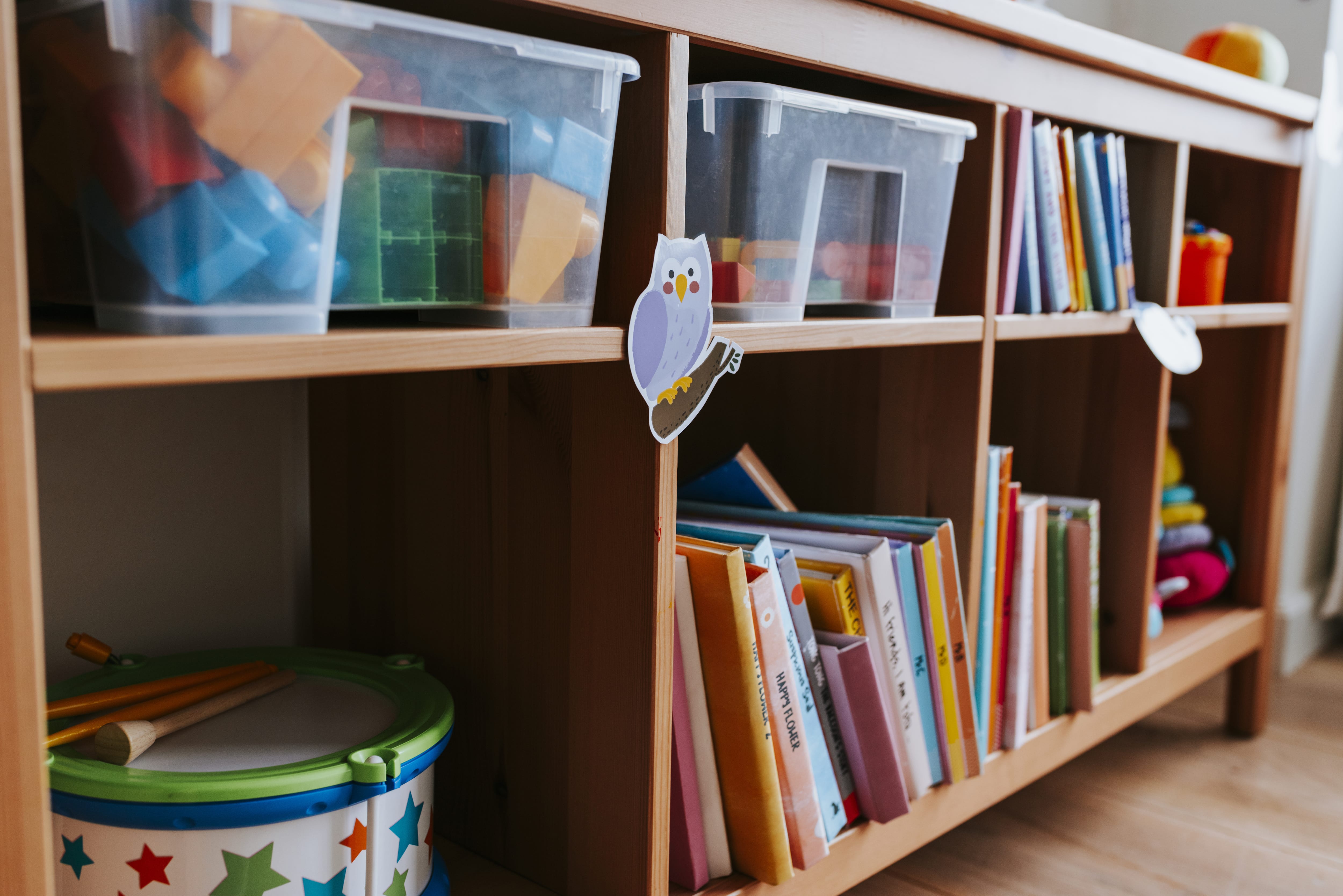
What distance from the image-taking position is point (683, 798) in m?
0.85

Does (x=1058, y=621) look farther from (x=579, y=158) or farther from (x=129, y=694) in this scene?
(x=129, y=694)

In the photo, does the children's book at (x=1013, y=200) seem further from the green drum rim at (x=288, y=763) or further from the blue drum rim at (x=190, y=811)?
the blue drum rim at (x=190, y=811)

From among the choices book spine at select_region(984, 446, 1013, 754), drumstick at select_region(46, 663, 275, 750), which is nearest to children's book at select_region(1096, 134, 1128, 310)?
book spine at select_region(984, 446, 1013, 754)

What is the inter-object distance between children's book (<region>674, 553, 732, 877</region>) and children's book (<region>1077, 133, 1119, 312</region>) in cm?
65

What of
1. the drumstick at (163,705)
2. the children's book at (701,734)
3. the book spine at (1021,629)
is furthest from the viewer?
the book spine at (1021,629)

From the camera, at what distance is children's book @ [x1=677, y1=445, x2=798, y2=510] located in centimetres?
108

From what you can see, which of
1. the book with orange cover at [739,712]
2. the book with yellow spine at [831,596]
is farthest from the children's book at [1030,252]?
the book with orange cover at [739,712]

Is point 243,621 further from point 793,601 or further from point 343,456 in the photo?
point 793,601

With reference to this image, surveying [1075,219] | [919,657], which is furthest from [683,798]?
[1075,219]

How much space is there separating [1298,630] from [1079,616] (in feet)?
3.49

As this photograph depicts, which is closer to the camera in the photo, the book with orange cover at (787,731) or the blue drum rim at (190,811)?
the blue drum rim at (190,811)

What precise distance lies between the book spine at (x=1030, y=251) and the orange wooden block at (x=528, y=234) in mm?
575

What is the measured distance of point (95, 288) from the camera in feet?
1.83

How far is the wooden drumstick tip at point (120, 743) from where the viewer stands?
0.71m
